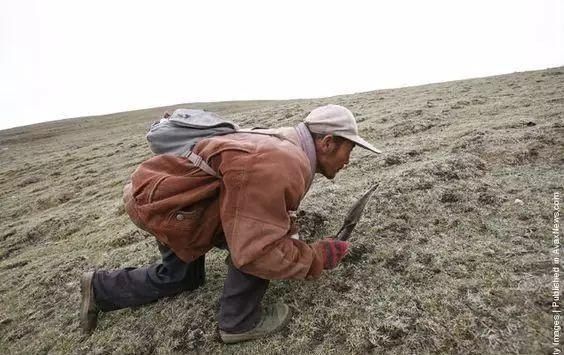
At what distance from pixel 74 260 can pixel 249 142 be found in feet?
14.6

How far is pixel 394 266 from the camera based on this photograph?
13.2 feet

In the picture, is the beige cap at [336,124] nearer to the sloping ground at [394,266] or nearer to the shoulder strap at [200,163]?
the shoulder strap at [200,163]

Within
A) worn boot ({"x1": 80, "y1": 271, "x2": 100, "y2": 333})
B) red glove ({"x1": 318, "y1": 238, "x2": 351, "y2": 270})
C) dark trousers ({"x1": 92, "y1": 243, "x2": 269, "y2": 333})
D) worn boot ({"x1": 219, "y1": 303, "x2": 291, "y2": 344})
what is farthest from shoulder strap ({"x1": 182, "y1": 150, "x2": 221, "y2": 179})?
worn boot ({"x1": 80, "y1": 271, "x2": 100, "y2": 333})

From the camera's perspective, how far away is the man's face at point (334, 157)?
3.54m

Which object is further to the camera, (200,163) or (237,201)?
(200,163)

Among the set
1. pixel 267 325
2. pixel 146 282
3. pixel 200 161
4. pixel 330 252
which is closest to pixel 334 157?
pixel 330 252

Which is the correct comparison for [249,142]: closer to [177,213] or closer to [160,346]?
[177,213]

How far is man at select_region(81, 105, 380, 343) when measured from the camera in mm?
2885

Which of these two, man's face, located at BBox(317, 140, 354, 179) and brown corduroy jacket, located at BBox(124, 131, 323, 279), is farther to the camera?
man's face, located at BBox(317, 140, 354, 179)

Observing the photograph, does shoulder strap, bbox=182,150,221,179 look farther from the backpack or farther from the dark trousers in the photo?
the dark trousers

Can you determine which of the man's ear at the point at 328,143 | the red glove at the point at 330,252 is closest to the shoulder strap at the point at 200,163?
the man's ear at the point at 328,143

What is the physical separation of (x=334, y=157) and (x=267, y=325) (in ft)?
5.51

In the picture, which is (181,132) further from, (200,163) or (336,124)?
(336,124)

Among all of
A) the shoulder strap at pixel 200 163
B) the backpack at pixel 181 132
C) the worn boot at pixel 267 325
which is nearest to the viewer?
the shoulder strap at pixel 200 163
